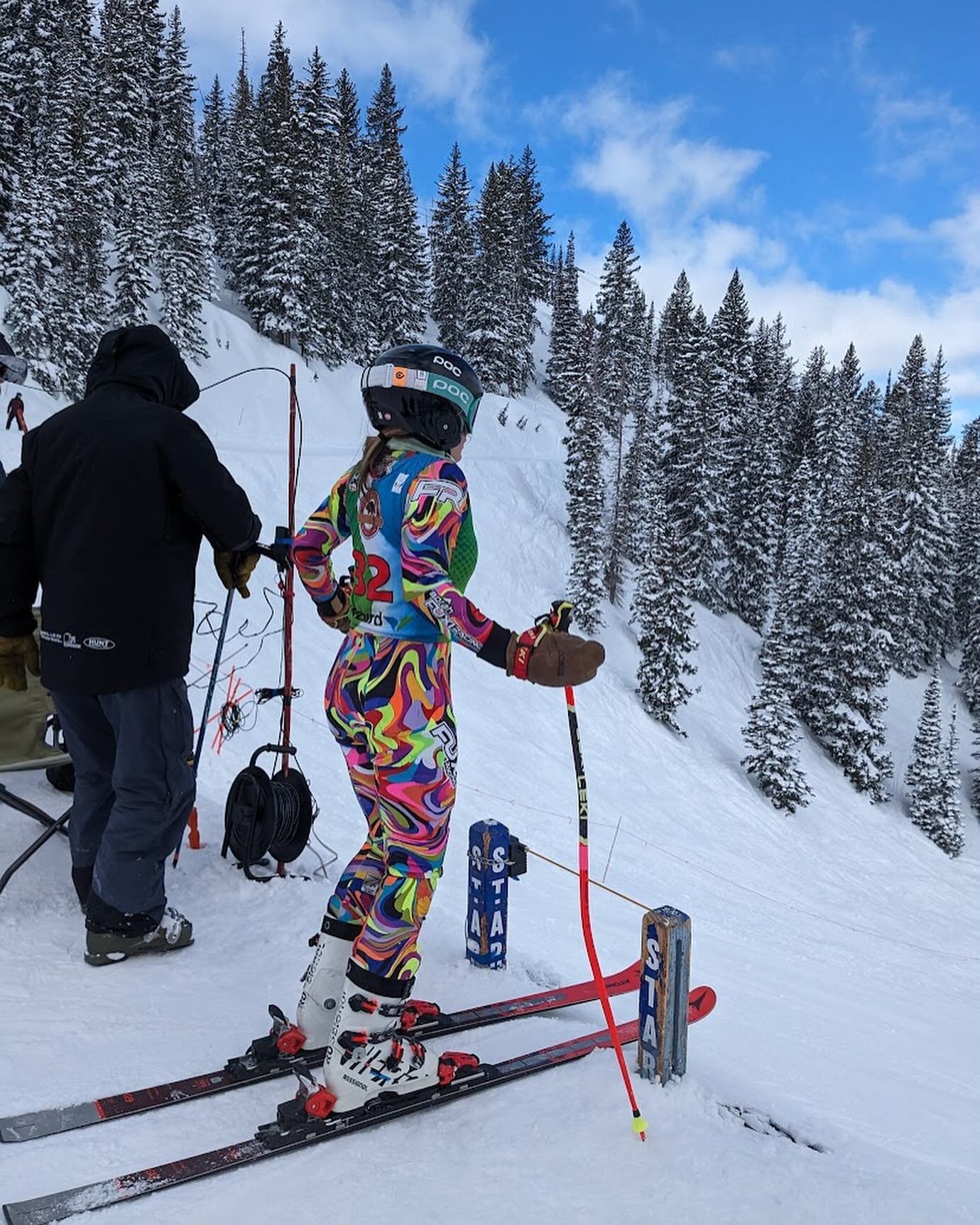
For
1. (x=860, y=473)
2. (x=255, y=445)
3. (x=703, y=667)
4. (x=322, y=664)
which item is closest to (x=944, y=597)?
(x=860, y=473)

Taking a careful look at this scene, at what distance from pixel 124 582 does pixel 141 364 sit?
989mm

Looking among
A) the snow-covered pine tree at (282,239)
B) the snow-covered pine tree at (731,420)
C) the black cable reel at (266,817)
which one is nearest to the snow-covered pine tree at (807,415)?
the snow-covered pine tree at (731,420)

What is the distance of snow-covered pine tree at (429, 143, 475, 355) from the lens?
4834 cm

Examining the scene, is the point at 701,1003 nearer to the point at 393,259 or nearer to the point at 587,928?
the point at 587,928

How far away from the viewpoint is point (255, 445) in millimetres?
26953

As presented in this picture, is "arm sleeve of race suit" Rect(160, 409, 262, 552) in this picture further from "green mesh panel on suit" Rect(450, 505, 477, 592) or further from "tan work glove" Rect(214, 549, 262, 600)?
"green mesh panel on suit" Rect(450, 505, 477, 592)

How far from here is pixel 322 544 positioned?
9.74 feet

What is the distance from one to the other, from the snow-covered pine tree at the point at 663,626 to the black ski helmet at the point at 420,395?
86.9ft

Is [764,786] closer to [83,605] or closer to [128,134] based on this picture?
[83,605]

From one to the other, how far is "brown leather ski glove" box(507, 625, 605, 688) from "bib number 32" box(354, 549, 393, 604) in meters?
0.56

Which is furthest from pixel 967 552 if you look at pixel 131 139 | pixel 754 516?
pixel 131 139

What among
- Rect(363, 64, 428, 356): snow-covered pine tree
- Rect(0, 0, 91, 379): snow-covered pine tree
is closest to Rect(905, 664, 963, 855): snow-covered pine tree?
Rect(363, 64, 428, 356): snow-covered pine tree

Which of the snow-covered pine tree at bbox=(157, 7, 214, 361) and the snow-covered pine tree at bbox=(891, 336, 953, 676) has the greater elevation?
the snow-covered pine tree at bbox=(157, 7, 214, 361)

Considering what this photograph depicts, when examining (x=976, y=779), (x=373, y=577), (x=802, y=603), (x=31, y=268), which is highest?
(x=31, y=268)
